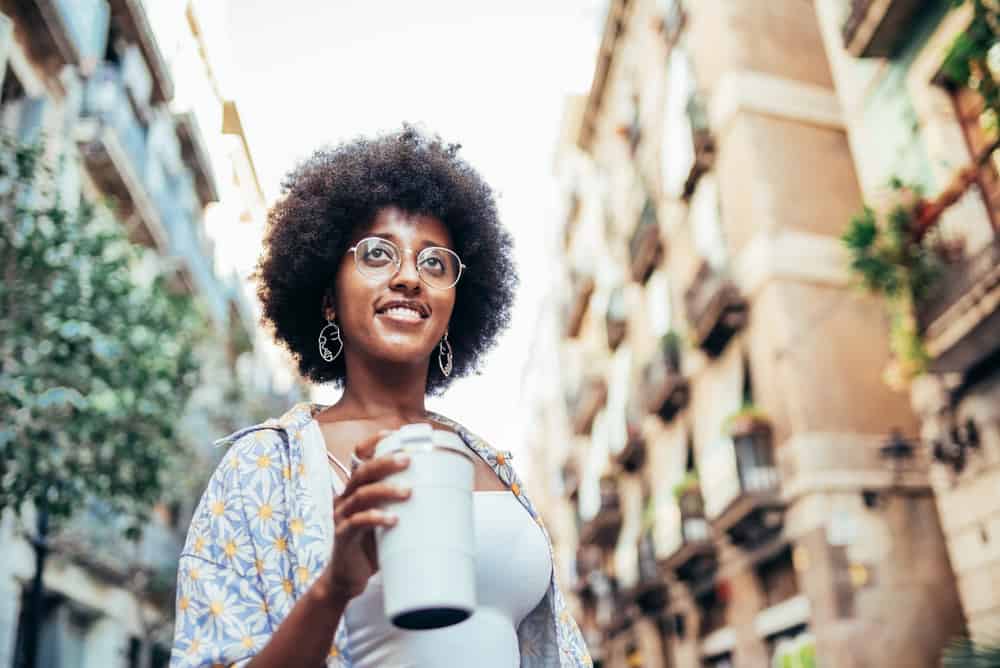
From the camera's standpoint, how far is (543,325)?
4028 centimetres

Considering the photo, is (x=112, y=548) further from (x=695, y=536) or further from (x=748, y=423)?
(x=748, y=423)

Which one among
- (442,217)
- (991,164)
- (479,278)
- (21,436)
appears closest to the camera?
(442,217)

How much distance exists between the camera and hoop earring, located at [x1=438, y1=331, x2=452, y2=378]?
8.00 feet

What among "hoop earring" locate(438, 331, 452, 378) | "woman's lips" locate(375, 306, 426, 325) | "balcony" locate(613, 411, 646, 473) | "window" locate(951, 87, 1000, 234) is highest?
"balcony" locate(613, 411, 646, 473)

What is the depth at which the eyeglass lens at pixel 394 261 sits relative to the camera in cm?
195

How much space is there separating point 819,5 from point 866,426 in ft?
18.6

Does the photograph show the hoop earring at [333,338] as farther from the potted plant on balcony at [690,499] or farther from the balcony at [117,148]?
the potted plant on balcony at [690,499]

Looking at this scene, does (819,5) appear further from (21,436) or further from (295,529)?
(295,529)

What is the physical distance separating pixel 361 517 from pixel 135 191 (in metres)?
14.8

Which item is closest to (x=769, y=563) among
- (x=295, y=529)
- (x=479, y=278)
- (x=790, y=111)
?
(x=790, y=111)

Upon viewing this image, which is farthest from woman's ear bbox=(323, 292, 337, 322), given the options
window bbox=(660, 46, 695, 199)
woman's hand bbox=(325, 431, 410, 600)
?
window bbox=(660, 46, 695, 199)

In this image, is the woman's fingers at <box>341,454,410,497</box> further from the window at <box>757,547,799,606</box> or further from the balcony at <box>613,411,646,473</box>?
the balcony at <box>613,411,646,473</box>

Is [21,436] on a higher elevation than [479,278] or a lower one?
higher

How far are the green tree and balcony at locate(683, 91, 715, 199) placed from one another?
32.7 ft
